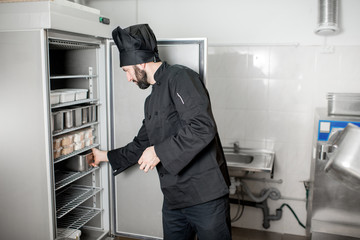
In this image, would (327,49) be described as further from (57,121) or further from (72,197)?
(72,197)

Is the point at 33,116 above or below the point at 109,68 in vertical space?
below

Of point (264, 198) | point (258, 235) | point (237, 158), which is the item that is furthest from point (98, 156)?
point (258, 235)

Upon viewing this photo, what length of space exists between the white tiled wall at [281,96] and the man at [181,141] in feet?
3.63

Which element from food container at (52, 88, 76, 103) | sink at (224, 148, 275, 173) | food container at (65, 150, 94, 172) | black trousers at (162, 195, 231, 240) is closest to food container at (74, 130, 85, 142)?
food container at (65, 150, 94, 172)

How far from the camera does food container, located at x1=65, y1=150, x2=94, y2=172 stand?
2.17m

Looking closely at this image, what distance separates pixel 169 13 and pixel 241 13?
1.88 feet

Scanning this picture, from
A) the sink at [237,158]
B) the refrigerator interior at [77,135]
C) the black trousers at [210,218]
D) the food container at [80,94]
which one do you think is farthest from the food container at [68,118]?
the sink at [237,158]

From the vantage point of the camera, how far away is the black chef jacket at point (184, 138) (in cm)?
156

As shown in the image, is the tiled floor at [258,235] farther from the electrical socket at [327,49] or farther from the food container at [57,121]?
the food container at [57,121]

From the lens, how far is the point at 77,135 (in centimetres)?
212

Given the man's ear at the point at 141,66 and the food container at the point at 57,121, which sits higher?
the man's ear at the point at 141,66

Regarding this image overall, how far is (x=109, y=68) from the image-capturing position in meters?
2.17

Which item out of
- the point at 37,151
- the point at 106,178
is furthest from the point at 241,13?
A: the point at 37,151

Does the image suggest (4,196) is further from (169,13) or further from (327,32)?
(327,32)
